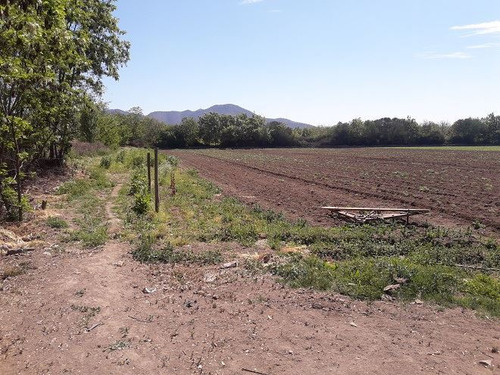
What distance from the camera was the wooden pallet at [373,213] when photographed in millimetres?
13969

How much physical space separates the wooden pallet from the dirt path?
6.42 metres

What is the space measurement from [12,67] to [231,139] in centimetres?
9172

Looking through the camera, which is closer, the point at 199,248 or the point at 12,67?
the point at 12,67

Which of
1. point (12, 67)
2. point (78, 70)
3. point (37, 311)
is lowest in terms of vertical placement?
point (37, 311)

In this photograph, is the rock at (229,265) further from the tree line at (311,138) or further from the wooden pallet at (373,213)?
the tree line at (311,138)

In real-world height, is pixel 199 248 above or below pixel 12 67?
below

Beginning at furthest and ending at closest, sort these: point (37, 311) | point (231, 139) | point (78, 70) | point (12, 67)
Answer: point (231, 139) < point (78, 70) < point (12, 67) < point (37, 311)

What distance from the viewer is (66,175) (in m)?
24.1

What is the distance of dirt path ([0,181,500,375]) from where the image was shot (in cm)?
551

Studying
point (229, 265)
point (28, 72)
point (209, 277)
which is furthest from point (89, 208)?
point (209, 277)

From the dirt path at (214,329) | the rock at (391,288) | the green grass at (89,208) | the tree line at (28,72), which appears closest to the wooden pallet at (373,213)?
the rock at (391,288)

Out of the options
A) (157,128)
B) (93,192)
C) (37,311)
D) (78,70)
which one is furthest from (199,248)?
(157,128)

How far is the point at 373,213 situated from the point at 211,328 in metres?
9.73

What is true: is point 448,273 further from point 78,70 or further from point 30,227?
point 78,70
